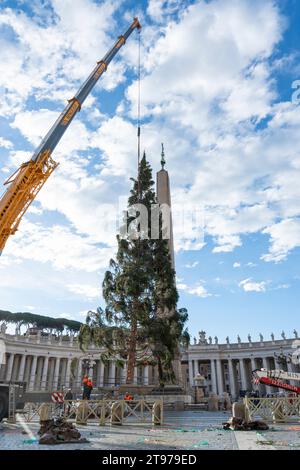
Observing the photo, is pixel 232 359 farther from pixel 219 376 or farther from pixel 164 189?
pixel 164 189

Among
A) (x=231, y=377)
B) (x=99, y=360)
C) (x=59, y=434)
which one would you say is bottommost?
(x=59, y=434)

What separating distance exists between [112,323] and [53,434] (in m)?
17.6

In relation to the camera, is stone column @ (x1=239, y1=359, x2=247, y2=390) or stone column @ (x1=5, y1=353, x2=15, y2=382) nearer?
stone column @ (x1=5, y1=353, x2=15, y2=382)

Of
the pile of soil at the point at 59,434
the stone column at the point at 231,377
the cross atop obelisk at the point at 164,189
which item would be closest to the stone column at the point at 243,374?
the stone column at the point at 231,377

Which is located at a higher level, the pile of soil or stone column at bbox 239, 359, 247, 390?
stone column at bbox 239, 359, 247, 390

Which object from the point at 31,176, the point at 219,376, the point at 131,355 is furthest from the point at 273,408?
the point at 219,376

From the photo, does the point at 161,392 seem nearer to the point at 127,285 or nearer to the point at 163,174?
the point at 127,285

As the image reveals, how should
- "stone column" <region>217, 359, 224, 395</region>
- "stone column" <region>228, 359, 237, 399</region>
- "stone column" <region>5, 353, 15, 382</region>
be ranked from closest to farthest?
1. "stone column" <region>5, 353, 15, 382</region>
2. "stone column" <region>217, 359, 224, 395</region>
3. "stone column" <region>228, 359, 237, 399</region>

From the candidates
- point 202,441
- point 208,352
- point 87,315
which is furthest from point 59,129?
point 208,352

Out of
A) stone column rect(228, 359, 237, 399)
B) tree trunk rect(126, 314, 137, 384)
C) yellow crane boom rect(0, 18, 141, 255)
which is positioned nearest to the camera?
yellow crane boom rect(0, 18, 141, 255)

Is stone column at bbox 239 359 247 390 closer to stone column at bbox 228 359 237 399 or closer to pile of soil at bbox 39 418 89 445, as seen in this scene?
stone column at bbox 228 359 237 399

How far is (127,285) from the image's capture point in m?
26.7

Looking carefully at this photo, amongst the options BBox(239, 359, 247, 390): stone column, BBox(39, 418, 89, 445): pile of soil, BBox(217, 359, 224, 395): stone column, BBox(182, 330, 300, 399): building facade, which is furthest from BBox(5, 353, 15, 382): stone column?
BBox(39, 418, 89, 445): pile of soil

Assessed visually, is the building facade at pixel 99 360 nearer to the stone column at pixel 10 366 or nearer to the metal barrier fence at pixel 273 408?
the stone column at pixel 10 366
